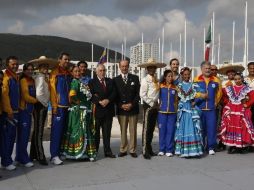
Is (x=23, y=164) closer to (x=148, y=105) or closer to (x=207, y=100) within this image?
(x=148, y=105)

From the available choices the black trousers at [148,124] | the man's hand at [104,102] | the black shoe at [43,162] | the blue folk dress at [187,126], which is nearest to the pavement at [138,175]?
the black shoe at [43,162]

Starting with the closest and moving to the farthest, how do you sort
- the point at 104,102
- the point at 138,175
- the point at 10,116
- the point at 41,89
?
1. the point at 138,175
2. the point at 10,116
3. the point at 41,89
4. the point at 104,102

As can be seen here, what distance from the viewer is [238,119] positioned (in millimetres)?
7004

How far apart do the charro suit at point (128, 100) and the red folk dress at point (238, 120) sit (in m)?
1.63

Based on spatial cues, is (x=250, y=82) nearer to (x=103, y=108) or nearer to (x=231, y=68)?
(x=231, y=68)

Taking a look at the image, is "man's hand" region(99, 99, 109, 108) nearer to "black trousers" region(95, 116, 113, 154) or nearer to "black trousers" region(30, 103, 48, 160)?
"black trousers" region(95, 116, 113, 154)

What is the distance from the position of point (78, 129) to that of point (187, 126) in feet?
5.76

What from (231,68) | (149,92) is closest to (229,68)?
(231,68)

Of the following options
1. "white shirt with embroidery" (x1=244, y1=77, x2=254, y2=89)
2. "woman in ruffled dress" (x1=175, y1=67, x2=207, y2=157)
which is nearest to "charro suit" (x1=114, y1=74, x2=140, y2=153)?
"woman in ruffled dress" (x1=175, y1=67, x2=207, y2=157)

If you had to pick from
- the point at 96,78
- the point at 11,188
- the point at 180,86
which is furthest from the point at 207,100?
the point at 11,188

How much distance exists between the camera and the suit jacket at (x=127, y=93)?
21.7ft

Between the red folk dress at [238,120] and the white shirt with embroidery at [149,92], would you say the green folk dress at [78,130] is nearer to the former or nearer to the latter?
the white shirt with embroidery at [149,92]

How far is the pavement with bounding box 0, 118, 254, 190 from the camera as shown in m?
4.85

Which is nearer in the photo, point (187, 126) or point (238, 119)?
point (187, 126)
